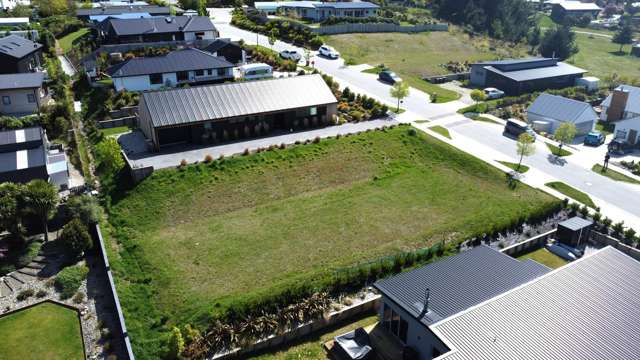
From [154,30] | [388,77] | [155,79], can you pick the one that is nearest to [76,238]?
[155,79]

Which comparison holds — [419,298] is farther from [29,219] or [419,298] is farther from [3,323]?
[29,219]

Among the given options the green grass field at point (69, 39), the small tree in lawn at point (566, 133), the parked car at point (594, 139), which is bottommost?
the parked car at point (594, 139)

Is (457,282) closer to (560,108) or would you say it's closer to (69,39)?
(560,108)

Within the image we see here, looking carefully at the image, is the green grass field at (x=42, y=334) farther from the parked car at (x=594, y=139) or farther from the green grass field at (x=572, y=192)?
the parked car at (x=594, y=139)

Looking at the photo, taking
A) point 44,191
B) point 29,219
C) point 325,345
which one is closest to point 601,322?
point 325,345

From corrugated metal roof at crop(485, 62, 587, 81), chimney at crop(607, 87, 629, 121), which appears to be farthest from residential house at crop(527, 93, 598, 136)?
corrugated metal roof at crop(485, 62, 587, 81)

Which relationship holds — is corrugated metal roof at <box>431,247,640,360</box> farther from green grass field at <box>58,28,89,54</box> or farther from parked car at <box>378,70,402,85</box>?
green grass field at <box>58,28,89,54</box>

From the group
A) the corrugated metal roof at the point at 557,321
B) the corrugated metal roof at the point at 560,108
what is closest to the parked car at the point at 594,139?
the corrugated metal roof at the point at 560,108
